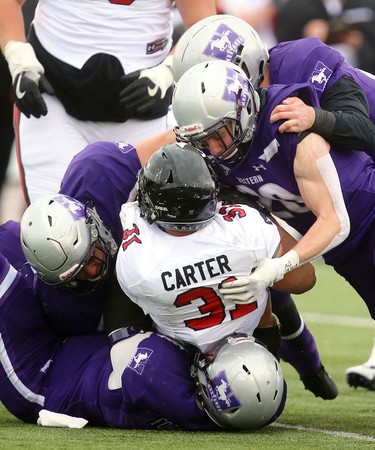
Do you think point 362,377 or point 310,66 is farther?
point 362,377

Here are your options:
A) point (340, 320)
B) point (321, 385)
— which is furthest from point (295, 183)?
point (340, 320)

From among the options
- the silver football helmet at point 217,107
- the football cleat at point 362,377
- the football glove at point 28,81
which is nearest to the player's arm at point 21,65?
the football glove at point 28,81

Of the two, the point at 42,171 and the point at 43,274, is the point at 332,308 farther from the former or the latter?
the point at 43,274

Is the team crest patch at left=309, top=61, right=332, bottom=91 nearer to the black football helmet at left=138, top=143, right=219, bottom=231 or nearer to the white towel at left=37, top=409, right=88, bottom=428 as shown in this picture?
the black football helmet at left=138, top=143, right=219, bottom=231

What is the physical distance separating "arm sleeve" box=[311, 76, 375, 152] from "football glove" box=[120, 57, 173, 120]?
927 millimetres

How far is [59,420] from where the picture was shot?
→ 14.4 feet

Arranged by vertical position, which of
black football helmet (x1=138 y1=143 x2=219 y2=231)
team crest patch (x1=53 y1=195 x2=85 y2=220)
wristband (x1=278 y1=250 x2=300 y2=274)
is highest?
black football helmet (x1=138 y1=143 x2=219 y2=231)

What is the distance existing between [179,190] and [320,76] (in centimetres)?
88

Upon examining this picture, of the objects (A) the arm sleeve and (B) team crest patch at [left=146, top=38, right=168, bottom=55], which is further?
(B) team crest patch at [left=146, top=38, right=168, bottom=55]

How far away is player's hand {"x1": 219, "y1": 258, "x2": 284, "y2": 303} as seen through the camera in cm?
406

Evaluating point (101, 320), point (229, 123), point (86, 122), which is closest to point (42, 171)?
point (86, 122)

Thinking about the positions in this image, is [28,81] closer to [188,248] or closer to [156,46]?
[156,46]

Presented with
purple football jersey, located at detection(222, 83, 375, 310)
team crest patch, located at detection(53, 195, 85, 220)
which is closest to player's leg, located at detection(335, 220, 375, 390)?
purple football jersey, located at detection(222, 83, 375, 310)

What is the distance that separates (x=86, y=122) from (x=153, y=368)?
155 cm
